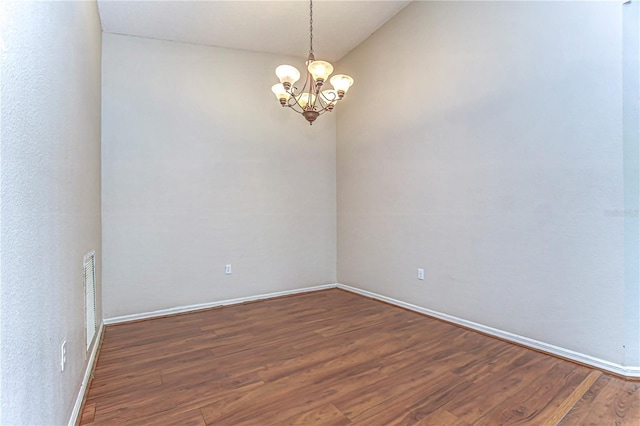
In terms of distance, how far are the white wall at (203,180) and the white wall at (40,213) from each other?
165cm

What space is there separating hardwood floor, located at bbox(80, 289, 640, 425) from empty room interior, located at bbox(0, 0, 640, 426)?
22 mm

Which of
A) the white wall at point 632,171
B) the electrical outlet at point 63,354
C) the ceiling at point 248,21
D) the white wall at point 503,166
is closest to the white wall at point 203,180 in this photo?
the ceiling at point 248,21

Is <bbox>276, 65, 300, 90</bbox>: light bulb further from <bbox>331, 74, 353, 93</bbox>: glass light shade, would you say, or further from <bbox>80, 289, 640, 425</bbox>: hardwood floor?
<bbox>80, 289, 640, 425</bbox>: hardwood floor

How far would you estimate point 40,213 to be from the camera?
4.18 ft

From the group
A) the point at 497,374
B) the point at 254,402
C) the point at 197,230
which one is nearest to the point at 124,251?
the point at 197,230

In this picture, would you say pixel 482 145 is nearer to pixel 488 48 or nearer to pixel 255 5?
pixel 488 48

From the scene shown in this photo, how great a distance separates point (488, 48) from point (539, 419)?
2896mm

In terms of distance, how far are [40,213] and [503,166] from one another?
3167mm

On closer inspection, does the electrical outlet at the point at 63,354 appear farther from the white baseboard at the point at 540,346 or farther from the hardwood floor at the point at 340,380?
the white baseboard at the point at 540,346

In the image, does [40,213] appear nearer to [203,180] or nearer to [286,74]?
[286,74]

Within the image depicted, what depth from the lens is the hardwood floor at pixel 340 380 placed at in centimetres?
186

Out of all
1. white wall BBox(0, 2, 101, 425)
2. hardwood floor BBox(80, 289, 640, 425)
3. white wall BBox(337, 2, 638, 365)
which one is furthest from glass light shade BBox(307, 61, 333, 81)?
hardwood floor BBox(80, 289, 640, 425)

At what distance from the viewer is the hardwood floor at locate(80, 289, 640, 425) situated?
186 centimetres

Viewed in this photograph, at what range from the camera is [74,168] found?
1991mm
